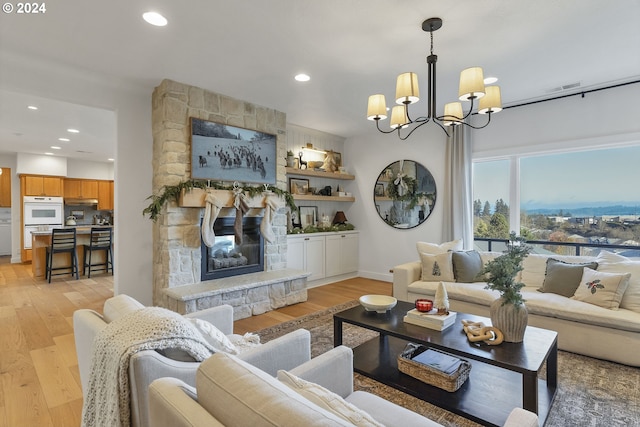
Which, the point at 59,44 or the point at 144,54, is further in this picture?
the point at 144,54

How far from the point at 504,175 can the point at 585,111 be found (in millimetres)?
1109

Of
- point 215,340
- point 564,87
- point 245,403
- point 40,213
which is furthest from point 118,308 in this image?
point 40,213

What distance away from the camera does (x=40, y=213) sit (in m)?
7.41

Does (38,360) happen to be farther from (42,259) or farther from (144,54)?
(42,259)

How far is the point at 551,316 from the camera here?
2.79 m

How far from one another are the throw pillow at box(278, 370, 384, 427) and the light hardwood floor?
5.92 feet

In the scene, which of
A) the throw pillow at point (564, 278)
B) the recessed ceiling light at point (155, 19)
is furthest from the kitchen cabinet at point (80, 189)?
the throw pillow at point (564, 278)

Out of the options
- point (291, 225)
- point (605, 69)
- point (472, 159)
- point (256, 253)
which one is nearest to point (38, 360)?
point (256, 253)

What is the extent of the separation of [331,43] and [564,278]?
3000mm

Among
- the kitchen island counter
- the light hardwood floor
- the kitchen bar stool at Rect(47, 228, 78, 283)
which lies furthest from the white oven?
the kitchen bar stool at Rect(47, 228, 78, 283)

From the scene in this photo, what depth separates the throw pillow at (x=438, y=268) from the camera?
141 inches

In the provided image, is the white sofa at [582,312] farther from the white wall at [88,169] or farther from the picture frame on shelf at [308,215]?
the white wall at [88,169]

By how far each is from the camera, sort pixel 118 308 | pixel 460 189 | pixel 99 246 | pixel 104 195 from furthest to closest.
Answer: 1. pixel 104 195
2. pixel 99 246
3. pixel 460 189
4. pixel 118 308

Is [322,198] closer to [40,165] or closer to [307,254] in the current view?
[307,254]
